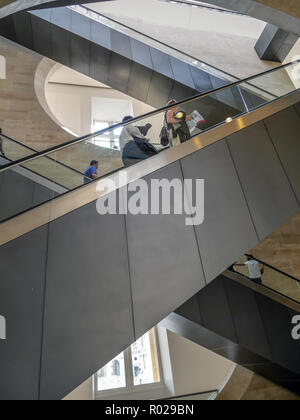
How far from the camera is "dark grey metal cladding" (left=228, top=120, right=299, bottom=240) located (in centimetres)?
428

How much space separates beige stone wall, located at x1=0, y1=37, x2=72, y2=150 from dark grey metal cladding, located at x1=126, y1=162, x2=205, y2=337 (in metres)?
Answer: 7.20

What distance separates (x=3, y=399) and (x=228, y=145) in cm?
450

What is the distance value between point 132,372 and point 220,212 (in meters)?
9.65

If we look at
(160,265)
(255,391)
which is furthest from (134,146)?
(255,391)

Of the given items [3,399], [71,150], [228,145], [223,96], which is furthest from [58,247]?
[223,96]

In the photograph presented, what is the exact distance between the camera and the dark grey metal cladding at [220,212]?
3.66 metres

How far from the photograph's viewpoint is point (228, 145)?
4.75m

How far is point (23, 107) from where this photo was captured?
32.3 feet

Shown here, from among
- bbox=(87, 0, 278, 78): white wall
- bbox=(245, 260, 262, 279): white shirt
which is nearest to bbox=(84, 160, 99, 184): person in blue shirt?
bbox=(245, 260, 262, 279): white shirt

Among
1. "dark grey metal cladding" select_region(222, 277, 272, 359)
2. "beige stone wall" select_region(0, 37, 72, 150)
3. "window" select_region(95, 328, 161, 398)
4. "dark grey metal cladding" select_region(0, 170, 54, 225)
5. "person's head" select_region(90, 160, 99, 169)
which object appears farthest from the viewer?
"window" select_region(95, 328, 161, 398)

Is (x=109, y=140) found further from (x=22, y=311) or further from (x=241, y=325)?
(x=241, y=325)

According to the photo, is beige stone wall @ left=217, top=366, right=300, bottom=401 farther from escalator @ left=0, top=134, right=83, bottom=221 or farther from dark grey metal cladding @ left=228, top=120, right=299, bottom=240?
escalator @ left=0, top=134, right=83, bottom=221
